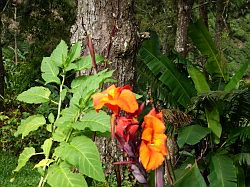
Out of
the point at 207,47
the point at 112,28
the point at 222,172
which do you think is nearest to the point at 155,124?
the point at 112,28

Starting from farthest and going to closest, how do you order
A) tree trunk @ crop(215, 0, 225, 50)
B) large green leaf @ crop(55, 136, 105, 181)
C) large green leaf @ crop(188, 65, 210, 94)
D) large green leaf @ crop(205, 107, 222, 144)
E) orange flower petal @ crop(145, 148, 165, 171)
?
1. tree trunk @ crop(215, 0, 225, 50)
2. large green leaf @ crop(188, 65, 210, 94)
3. large green leaf @ crop(205, 107, 222, 144)
4. large green leaf @ crop(55, 136, 105, 181)
5. orange flower petal @ crop(145, 148, 165, 171)

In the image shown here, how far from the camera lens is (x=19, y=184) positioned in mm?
5676

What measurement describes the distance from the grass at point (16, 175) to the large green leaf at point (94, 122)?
3.48m

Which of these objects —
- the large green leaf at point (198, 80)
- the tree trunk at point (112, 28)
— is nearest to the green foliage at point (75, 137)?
the tree trunk at point (112, 28)

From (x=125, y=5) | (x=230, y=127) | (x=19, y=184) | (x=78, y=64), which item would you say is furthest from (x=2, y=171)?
(x=78, y=64)

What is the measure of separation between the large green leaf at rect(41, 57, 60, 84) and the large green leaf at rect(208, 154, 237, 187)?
271cm

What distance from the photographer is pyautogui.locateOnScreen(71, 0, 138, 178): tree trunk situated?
389cm

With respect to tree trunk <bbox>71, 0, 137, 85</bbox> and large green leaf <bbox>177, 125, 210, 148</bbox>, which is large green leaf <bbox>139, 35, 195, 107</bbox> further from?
tree trunk <bbox>71, 0, 137, 85</bbox>

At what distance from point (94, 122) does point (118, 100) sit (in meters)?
0.63

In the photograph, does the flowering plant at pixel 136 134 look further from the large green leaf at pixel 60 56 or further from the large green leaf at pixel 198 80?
the large green leaf at pixel 198 80

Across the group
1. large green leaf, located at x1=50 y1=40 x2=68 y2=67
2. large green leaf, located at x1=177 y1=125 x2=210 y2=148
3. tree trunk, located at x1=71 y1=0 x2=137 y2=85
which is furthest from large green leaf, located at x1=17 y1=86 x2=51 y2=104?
large green leaf, located at x1=177 y1=125 x2=210 y2=148

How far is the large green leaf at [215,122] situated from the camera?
4.89 m

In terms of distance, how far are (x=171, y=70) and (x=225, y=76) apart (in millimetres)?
735

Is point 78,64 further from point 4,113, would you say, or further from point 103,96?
point 4,113
